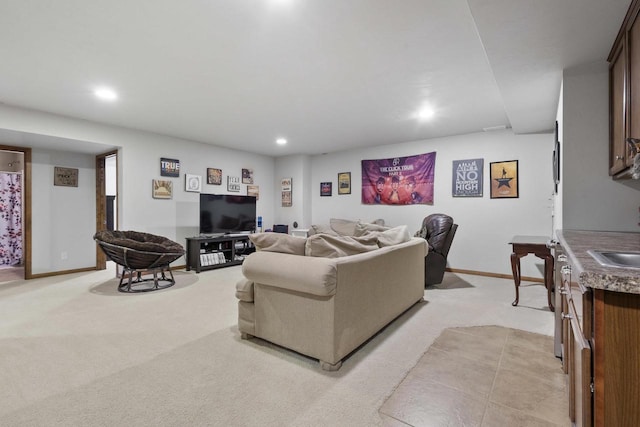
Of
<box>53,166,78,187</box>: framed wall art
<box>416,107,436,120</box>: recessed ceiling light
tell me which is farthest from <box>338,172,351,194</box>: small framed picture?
<box>53,166,78,187</box>: framed wall art

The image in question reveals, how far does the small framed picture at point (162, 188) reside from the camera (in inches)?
194

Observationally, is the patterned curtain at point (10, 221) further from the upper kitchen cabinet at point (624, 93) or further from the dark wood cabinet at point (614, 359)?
the upper kitchen cabinet at point (624, 93)

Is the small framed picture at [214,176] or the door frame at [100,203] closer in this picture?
the door frame at [100,203]

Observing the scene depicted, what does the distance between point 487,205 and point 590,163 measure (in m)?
2.72

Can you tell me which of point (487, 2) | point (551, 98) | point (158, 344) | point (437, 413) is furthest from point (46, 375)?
point (551, 98)

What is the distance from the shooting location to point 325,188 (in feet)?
22.0

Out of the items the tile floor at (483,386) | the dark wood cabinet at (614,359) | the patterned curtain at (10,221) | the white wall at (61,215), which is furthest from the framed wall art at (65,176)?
the dark wood cabinet at (614,359)

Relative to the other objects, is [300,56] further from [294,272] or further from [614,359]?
[614,359]

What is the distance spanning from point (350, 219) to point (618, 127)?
4656mm

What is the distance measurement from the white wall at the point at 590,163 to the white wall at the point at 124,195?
5232 mm

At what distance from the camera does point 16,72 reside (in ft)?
8.99

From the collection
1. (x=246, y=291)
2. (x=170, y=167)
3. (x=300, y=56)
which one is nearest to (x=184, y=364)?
(x=246, y=291)

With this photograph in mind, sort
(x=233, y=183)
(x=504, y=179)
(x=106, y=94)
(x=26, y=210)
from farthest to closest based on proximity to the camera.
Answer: (x=233, y=183) → (x=504, y=179) → (x=26, y=210) → (x=106, y=94)

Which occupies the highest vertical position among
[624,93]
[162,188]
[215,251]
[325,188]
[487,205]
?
[624,93]
